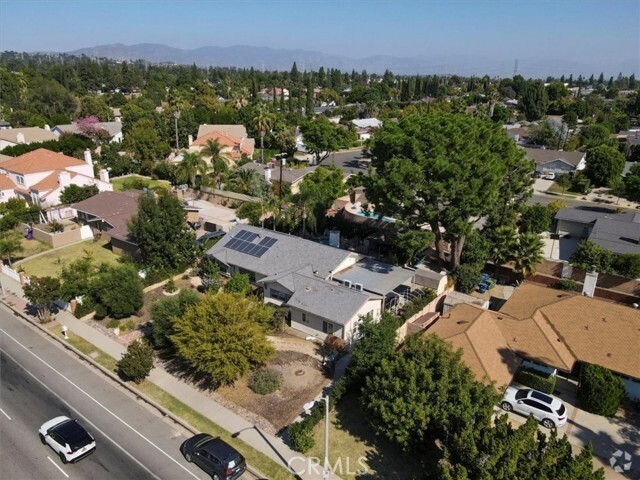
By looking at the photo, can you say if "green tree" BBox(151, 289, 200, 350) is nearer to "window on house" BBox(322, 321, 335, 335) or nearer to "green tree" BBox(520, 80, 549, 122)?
"window on house" BBox(322, 321, 335, 335)

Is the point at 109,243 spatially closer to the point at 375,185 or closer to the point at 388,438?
the point at 375,185

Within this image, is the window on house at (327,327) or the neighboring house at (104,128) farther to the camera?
the neighboring house at (104,128)

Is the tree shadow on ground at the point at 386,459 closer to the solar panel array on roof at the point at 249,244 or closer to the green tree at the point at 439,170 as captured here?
the green tree at the point at 439,170

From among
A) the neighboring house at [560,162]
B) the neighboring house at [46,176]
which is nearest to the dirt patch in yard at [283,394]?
the neighboring house at [46,176]

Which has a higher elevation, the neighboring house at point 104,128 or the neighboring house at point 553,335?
the neighboring house at point 104,128

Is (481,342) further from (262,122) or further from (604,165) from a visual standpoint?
(262,122)

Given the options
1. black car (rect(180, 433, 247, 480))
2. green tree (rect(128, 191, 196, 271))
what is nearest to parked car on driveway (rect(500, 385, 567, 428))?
black car (rect(180, 433, 247, 480))

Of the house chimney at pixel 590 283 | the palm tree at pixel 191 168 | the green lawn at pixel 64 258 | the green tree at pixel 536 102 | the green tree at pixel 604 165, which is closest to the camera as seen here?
the house chimney at pixel 590 283
